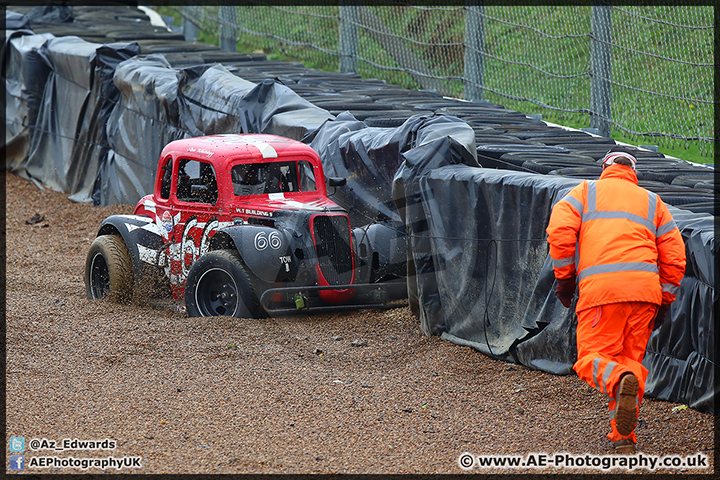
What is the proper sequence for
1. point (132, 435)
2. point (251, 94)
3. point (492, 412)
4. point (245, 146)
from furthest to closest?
point (251, 94), point (245, 146), point (492, 412), point (132, 435)

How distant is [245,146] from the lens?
27.0ft

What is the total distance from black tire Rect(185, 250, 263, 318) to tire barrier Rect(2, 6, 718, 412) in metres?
1.50

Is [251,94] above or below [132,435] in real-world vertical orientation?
above

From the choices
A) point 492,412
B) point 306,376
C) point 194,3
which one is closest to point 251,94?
point 306,376

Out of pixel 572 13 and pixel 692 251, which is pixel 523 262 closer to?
pixel 692 251

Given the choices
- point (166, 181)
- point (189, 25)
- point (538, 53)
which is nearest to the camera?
point (166, 181)

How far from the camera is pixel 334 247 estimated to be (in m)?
7.92

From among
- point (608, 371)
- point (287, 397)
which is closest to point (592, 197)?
point (608, 371)

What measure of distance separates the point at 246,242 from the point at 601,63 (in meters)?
5.14

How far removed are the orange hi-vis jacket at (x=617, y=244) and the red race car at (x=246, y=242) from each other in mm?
3152

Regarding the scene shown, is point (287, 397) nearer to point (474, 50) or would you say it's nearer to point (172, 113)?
point (172, 113)

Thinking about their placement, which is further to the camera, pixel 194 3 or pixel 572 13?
pixel 194 3

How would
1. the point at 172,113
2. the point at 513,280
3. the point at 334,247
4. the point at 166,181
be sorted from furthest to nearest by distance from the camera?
the point at 172,113 → the point at 166,181 → the point at 334,247 → the point at 513,280

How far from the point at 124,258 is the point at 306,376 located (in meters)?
3.09
